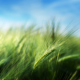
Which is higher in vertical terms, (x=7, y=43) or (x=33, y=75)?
(x=7, y=43)

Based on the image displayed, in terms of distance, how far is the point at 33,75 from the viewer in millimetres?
530

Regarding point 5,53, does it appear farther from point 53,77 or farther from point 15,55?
Answer: point 53,77

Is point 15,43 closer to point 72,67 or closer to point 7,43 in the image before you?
point 7,43

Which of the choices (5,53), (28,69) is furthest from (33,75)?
(5,53)

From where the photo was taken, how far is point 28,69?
527 millimetres

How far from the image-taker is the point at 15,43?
60 centimetres

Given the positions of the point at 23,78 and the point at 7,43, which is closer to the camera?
the point at 23,78

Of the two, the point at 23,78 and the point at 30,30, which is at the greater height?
the point at 30,30

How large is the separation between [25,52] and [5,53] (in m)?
0.09

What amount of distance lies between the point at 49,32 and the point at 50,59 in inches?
5.1

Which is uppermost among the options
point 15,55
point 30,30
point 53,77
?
point 30,30

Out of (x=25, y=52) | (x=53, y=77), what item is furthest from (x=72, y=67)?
(x=25, y=52)

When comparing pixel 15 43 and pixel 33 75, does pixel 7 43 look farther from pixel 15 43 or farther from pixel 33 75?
pixel 33 75

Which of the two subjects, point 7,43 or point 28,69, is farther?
point 7,43
